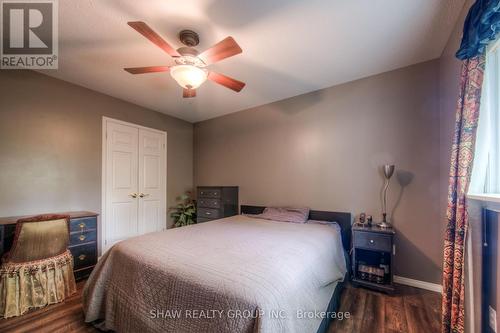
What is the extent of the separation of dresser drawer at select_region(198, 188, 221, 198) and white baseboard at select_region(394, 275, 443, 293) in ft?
9.00

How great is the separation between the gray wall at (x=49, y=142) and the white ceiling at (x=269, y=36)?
0.98 feet

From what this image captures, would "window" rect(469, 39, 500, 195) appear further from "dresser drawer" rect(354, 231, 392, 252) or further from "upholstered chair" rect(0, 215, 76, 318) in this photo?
"upholstered chair" rect(0, 215, 76, 318)

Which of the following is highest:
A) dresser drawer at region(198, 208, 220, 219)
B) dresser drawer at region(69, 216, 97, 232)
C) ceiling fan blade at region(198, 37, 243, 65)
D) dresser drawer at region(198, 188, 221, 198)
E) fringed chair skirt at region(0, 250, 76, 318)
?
ceiling fan blade at region(198, 37, 243, 65)

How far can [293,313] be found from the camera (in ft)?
3.73

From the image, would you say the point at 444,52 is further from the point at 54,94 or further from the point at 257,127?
the point at 54,94

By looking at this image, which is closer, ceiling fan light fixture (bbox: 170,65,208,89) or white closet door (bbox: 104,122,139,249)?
ceiling fan light fixture (bbox: 170,65,208,89)

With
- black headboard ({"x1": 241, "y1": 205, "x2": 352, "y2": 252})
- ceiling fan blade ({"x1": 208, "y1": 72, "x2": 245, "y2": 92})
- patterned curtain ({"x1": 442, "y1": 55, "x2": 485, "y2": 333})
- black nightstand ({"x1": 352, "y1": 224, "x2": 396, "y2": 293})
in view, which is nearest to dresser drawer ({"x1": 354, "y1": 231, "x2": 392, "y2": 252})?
black nightstand ({"x1": 352, "y1": 224, "x2": 396, "y2": 293})

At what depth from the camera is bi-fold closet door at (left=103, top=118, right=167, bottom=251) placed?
3328 mm

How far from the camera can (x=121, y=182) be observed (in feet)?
11.4

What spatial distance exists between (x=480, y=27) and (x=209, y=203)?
358 centimetres

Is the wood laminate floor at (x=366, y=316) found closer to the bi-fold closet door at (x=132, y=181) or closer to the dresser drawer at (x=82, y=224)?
the dresser drawer at (x=82, y=224)

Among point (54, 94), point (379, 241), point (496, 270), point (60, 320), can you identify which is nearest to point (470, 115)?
point (496, 270)

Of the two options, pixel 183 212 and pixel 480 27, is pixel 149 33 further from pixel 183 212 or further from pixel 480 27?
pixel 183 212

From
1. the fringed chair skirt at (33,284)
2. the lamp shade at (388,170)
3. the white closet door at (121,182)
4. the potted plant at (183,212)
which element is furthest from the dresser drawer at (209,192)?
the lamp shade at (388,170)
